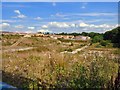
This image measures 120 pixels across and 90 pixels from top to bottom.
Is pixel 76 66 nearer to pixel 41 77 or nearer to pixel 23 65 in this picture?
pixel 41 77

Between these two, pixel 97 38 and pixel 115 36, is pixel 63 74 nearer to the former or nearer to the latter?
pixel 115 36

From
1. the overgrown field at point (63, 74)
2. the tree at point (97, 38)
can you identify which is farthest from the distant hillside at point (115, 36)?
the overgrown field at point (63, 74)

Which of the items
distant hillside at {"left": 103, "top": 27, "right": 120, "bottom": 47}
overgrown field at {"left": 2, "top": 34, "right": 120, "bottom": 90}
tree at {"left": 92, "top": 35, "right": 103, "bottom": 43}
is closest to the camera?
overgrown field at {"left": 2, "top": 34, "right": 120, "bottom": 90}

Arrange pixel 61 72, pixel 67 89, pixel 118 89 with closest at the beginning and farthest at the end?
pixel 118 89, pixel 67 89, pixel 61 72

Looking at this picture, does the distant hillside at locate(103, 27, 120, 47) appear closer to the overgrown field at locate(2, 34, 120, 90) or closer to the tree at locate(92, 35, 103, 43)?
the tree at locate(92, 35, 103, 43)

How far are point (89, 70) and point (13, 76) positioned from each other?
1.67 meters

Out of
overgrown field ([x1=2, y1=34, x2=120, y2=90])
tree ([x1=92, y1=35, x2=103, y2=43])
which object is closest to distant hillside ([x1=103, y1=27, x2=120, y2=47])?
tree ([x1=92, y1=35, x2=103, y2=43])

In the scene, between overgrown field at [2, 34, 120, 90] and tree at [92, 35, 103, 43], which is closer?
overgrown field at [2, 34, 120, 90]

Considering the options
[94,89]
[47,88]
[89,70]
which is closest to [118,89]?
[94,89]

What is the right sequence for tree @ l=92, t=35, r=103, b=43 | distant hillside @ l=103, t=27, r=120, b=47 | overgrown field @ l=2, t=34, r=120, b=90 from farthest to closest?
tree @ l=92, t=35, r=103, b=43 < distant hillside @ l=103, t=27, r=120, b=47 < overgrown field @ l=2, t=34, r=120, b=90

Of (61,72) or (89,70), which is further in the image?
(61,72)

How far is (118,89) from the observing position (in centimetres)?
435

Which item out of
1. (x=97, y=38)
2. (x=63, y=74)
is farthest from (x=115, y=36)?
(x=63, y=74)

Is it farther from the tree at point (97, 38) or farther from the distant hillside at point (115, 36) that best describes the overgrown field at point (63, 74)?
the tree at point (97, 38)
